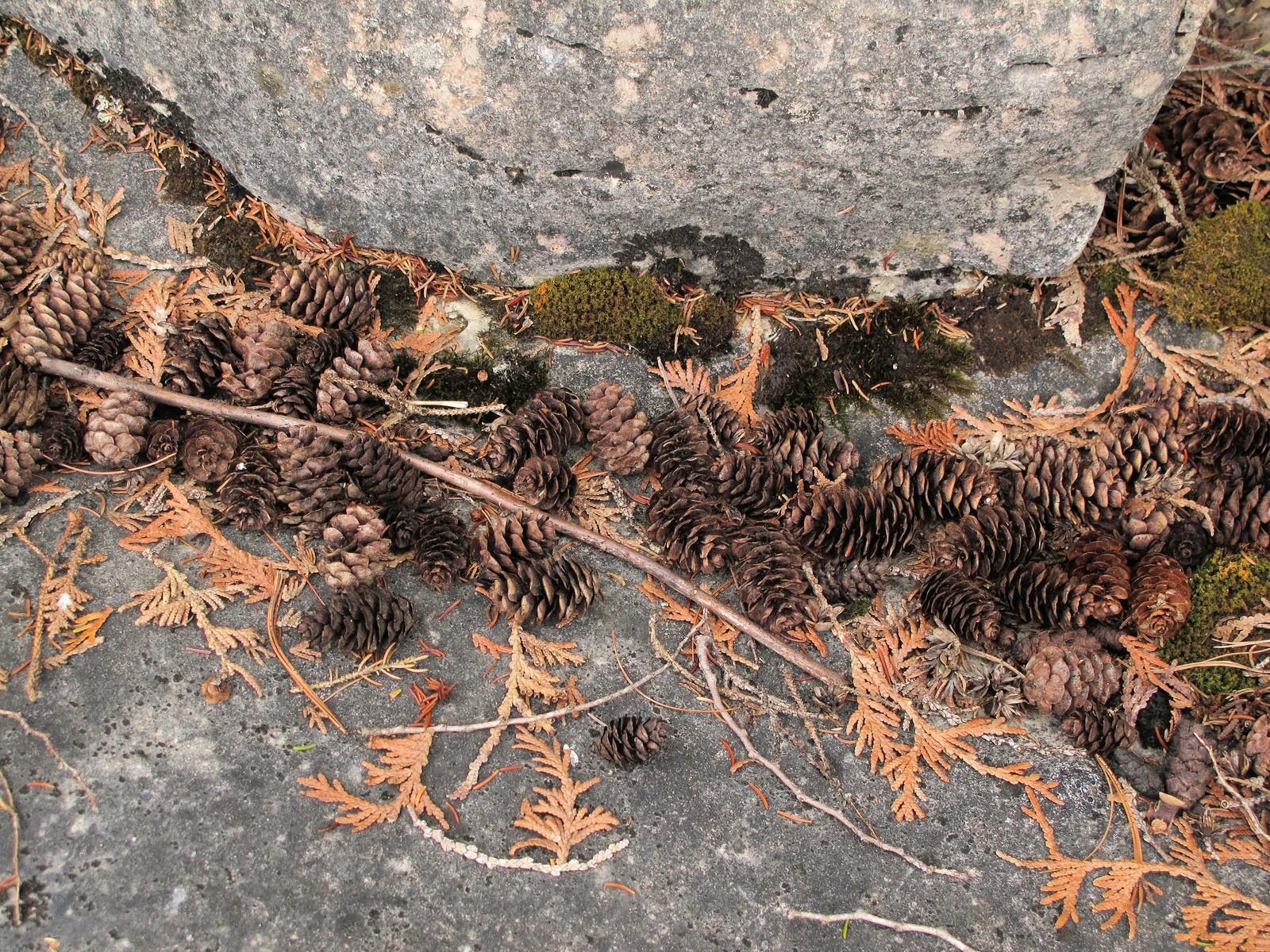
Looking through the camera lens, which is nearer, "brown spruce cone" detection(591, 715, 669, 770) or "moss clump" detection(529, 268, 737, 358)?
"brown spruce cone" detection(591, 715, 669, 770)

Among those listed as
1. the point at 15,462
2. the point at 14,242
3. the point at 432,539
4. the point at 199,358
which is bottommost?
the point at 432,539

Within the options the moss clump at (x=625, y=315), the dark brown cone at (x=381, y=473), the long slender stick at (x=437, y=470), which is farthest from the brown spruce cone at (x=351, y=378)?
the moss clump at (x=625, y=315)

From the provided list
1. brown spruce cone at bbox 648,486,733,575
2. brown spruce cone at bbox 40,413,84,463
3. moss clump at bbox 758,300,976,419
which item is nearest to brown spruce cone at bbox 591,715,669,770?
brown spruce cone at bbox 648,486,733,575

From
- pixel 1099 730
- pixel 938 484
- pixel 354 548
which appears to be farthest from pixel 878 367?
pixel 354 548

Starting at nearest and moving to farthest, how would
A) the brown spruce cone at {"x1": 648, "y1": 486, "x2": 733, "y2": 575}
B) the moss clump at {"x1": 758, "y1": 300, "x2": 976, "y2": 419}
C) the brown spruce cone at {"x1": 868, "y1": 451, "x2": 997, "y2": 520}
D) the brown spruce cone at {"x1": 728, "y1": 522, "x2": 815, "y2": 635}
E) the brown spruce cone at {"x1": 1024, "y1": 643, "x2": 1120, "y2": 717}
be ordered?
the brown spruce cone at {"x1": 1024, "y1": 643, "x2": 1120, "y2": 717} < the brown spruce cone at {"x1": 728, "y1": 522, "x2": 815, "y2": 635} < the brown spruce cone at {"x1": 648, "y1": 486, "x2": 733, "y2": 575} < the brown spruce cone at {"x1": 868, "y1": 451, "x2": 997, "y2": 520} < the moss clump at {"x1": 758, "y1": 300, "x2": 976, "y2": 419}

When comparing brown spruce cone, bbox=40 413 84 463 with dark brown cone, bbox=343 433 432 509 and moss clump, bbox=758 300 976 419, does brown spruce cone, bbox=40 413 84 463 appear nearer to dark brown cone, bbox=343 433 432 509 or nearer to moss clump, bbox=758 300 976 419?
dark brown cone, bbox=343 433 432 509

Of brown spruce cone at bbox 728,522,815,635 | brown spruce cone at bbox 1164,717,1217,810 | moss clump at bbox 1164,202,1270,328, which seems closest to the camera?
brown spruce cone at bbox 1164,717,1217,810

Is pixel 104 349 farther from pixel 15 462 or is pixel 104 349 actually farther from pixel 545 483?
pixel 545 483

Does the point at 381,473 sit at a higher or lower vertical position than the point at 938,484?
lower
